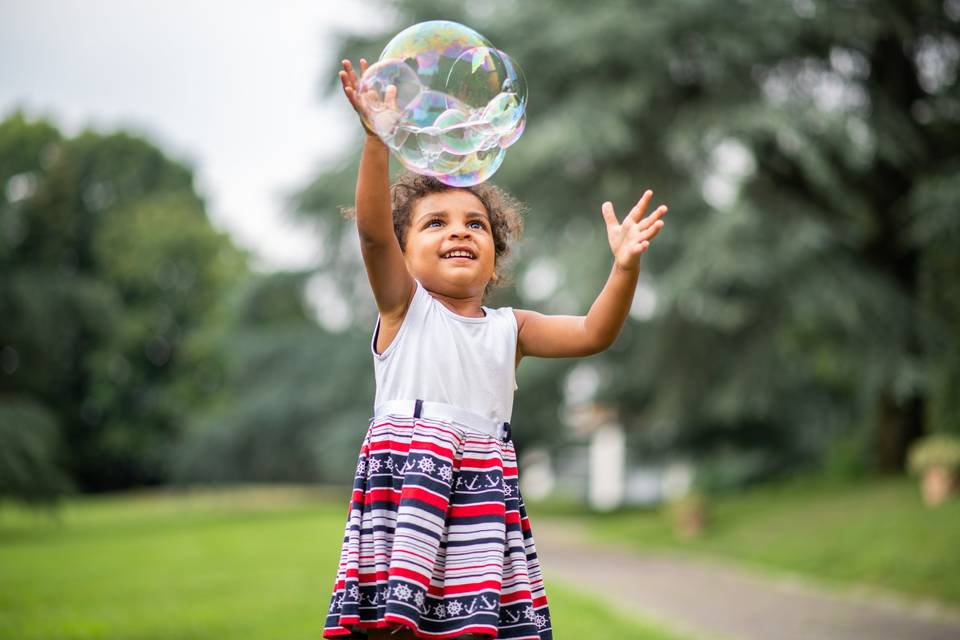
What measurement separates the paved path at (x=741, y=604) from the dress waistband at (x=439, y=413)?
191 inches

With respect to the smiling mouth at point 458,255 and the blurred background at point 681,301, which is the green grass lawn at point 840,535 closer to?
the blurred background at point 681,301

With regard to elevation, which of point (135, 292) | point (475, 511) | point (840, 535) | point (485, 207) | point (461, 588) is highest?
point (135, 292)

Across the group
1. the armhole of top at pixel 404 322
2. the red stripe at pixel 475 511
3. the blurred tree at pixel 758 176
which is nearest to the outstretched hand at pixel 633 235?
the armhole of top at pixel 404 322

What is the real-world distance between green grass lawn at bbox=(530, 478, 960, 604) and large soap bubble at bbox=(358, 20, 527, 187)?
22.6 ft

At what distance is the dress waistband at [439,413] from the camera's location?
2.41m

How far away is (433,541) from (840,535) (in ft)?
32.9

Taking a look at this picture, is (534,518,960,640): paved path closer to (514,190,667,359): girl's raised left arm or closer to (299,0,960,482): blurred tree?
(299,0,960,482): blurred tree

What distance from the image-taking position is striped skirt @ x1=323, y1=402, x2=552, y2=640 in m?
2.26

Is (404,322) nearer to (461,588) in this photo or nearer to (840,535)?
(461,588)

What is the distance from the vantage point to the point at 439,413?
2406 millimetres

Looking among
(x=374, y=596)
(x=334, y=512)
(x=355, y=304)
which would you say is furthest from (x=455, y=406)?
(x=334, y=512)

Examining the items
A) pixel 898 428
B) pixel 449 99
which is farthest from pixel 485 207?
pixel 898 428

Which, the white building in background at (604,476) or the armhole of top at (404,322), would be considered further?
the white building in background at (604,476)

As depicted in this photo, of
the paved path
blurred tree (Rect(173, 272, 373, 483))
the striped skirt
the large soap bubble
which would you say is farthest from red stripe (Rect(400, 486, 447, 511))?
blurred tree (Rect(173, 272, 373, 483))
